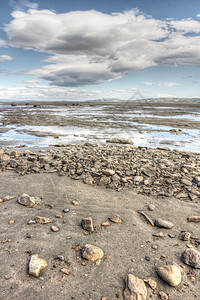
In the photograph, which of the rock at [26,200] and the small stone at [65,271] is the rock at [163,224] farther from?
the rock at [26,200]

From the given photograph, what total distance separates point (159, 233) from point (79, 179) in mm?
3378

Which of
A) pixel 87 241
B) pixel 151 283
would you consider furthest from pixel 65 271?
pixel 151 283

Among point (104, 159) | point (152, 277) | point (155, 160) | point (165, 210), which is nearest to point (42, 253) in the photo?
point (152, 277)

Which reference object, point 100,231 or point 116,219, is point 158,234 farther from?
point 100,231

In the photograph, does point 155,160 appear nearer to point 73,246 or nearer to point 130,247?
point 130,247

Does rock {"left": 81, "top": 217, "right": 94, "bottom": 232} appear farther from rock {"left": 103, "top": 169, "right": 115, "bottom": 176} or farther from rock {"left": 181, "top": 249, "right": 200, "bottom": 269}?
rock {"left": 103, "top": 169, "right": 115, "bottom": 176}

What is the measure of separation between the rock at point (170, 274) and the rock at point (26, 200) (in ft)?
11.3

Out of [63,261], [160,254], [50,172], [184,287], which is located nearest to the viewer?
[184,287]

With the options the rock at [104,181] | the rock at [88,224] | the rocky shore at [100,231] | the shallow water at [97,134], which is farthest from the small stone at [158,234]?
the shallow water at [97,134]

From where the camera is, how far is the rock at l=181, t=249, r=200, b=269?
313 centimetres

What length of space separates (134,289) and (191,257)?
1.25 metres

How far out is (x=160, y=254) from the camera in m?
3.40

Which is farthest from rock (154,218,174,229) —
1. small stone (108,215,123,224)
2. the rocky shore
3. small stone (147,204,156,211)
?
small stone (108,215,123,224)

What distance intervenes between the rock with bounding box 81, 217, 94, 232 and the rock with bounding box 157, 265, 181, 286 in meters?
1.60
